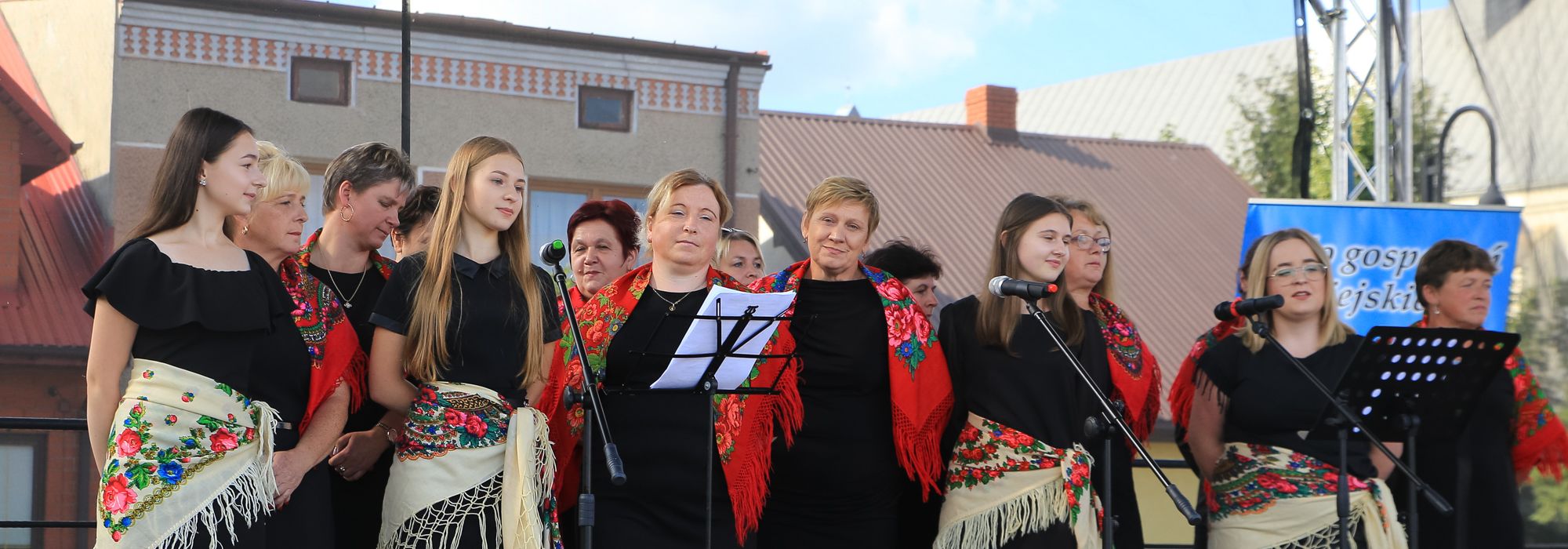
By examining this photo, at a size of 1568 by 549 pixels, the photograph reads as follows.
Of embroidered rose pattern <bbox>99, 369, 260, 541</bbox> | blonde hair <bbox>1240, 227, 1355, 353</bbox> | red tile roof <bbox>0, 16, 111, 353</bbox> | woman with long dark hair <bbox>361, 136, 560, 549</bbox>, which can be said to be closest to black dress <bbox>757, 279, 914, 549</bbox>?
woman with long dark hair <bbox>361, 136, 560, 549</bbox>

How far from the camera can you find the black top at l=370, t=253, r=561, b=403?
10.2 ft

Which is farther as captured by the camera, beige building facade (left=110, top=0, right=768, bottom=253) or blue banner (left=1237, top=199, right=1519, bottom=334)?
beige building facade (left=110, top=0, right=768, bottom=253)

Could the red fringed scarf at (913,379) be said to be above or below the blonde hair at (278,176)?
below

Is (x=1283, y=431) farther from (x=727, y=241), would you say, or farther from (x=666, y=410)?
(x=727, y=241)

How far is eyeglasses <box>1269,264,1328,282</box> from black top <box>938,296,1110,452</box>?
0.66m

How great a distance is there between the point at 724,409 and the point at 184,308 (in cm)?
140

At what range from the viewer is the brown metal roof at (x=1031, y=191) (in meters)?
15.5

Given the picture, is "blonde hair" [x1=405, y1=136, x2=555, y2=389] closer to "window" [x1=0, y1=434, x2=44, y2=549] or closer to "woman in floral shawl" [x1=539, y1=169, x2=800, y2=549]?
"woman in floral shawl" [x1=539, y1=169, x2=800, y2=549]

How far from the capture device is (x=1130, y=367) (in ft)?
12.5

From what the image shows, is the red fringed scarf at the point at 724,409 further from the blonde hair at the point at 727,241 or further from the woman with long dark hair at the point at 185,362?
the blonde hair at the point at 727,241

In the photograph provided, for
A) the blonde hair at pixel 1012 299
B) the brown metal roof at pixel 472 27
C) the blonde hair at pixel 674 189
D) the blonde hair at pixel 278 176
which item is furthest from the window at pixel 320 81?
the blonde hair at pixel 1012 299

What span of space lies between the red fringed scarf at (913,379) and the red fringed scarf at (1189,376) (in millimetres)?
809

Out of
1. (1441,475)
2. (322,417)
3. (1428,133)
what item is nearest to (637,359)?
(322,417)

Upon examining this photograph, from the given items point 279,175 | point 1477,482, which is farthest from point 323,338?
point 1477,482
